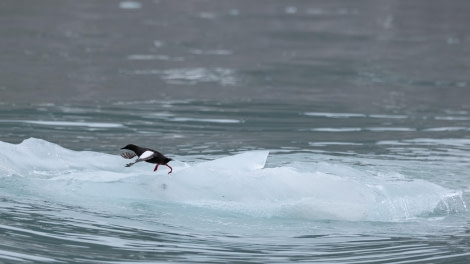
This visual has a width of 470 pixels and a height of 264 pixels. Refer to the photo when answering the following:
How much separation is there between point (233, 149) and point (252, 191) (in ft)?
6.53

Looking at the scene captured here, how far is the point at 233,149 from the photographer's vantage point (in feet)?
24.1

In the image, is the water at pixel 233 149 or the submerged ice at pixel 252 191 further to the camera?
the submerged ice at pixel 252 191

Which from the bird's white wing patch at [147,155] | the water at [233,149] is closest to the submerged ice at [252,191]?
the water at [233,149]

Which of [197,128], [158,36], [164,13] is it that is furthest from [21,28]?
[197,128]

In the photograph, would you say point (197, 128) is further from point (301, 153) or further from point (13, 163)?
point (13, 163)

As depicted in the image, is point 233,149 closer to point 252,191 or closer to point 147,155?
point 252,191

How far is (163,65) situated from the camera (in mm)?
13398

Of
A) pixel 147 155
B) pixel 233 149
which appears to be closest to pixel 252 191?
pixel 147 155

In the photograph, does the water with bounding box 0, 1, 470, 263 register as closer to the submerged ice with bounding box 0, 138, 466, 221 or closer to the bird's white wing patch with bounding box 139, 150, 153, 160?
the submerged ice with bounding box 0, 138, 466, 221

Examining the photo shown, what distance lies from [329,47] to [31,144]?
10.8 metres

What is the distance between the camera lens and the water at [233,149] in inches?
190

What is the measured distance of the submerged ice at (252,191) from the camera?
521cm

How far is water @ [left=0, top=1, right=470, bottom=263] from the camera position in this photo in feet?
15.8

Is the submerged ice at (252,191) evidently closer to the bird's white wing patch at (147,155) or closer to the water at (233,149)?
the water at (233,149)
